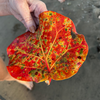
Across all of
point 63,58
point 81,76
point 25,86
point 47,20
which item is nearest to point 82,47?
point 63,58

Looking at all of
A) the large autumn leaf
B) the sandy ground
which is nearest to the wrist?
the sandy ground

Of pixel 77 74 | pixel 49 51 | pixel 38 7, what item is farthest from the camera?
pixel 77 74

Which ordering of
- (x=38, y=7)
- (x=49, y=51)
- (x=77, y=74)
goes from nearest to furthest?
(x=49, y=51)
(x=38, y=7)
(x=77, y=74)

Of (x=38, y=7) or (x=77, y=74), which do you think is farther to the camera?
(x=77, y=74)

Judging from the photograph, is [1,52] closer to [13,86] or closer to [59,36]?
[13,86]

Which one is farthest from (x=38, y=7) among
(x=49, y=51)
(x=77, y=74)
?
(x=77, y=74)

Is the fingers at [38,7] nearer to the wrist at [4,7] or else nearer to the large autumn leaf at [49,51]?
the large autumn leaf at [49,51]

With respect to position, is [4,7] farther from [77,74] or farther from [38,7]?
[77,74]
